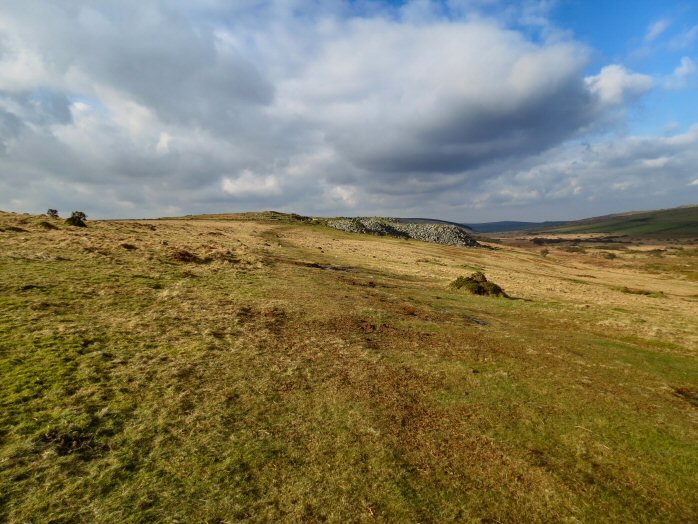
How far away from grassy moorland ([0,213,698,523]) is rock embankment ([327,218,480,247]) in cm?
8772

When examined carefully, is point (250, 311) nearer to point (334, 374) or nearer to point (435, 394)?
point (334, 374)

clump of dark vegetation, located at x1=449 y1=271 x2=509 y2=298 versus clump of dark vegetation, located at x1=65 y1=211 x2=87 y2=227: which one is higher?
clump of dark vegetation, located at x1=65 y1=211 x2=87 y2=227

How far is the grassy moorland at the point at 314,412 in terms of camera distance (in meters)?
8.26

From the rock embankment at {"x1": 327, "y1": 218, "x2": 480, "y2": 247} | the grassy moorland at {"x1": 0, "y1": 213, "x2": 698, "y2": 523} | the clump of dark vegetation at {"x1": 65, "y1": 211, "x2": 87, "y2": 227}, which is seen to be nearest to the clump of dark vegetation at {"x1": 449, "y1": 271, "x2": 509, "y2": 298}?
the grassy moorland at {"x1": 0, "y1": 213, "x2": 698, "y2": 523}

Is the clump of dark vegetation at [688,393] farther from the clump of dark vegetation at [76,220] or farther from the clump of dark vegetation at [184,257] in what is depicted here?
the clump of dark vegetation at [76,220]

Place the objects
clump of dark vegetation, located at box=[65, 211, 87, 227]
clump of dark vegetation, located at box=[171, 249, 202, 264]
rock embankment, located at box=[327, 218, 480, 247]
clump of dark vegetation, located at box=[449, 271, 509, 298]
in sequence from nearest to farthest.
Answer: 1. clump of dark vegetation, located at box=[171, 249, 202, 264]
2. clump of dark vegetation, located at box=[449, 271, 509, 298]
3. clump of dark vegetation, located at box=[65, 211, 87, 227]
4. rock embankment, located at box=[327, 218, 480, 247]

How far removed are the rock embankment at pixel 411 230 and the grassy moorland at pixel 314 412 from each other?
3453 inches

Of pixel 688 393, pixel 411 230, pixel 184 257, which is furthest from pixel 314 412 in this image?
pixel 411 230

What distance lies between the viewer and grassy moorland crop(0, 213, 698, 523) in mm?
→ 8258

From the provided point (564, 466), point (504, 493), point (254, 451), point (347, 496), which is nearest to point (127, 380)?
point (254, 451)

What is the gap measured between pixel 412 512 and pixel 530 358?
12.2 m

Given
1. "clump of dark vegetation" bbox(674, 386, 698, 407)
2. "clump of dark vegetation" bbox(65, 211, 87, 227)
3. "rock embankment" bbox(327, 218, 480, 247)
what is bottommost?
"clump of dark vegetation" bbox(674, 386, 698, 407)

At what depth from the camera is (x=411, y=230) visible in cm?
12688

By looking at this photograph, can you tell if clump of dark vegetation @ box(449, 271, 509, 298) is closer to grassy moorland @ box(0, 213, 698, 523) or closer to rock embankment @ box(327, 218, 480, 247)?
grassy moorland @ box(0, 213, 698, 523)
